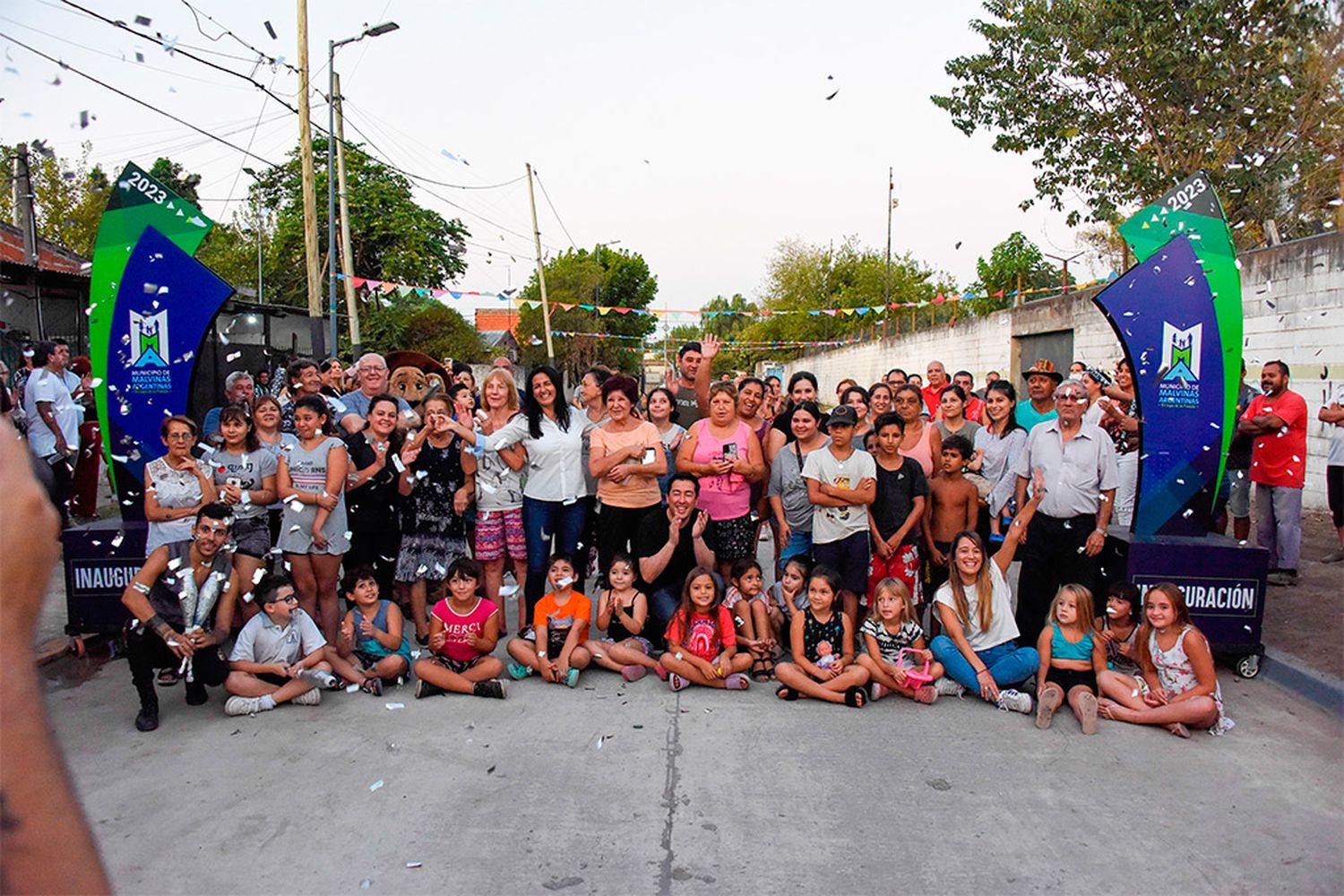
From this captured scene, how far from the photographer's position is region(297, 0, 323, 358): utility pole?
15117 millimetres

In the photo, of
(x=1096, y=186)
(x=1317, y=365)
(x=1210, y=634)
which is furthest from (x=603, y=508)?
(x=1096, y=186)

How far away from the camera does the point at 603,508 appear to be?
6184 millimetres

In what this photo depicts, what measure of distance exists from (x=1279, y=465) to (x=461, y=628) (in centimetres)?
611

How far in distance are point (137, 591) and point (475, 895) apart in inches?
111

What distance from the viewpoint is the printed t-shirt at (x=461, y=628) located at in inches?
207

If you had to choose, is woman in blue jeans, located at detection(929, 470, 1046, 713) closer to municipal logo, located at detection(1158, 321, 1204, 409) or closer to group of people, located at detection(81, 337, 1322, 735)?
group of people, located at detection(81, 337, 1322, 735)

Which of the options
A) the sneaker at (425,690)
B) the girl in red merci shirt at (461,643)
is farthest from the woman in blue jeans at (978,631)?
the sneaker at (425,690)

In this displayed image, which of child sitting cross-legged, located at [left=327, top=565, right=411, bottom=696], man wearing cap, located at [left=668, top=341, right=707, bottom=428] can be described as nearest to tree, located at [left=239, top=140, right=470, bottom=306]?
man wearing cap, located at [left=668, top=341, right=707, bottom=428]

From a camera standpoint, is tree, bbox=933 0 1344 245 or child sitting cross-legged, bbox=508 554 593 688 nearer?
child sitting cross-legged, bbox=508 554 593 688

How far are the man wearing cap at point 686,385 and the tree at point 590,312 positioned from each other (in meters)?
25.0

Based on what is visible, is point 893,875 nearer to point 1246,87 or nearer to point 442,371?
point 442,371

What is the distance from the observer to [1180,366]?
577 cm

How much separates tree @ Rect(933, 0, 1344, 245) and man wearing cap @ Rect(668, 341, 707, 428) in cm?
971

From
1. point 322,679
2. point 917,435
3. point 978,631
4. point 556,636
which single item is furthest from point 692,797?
point 917,435
